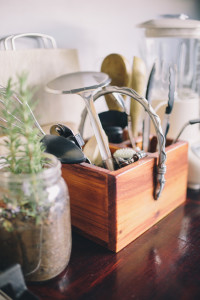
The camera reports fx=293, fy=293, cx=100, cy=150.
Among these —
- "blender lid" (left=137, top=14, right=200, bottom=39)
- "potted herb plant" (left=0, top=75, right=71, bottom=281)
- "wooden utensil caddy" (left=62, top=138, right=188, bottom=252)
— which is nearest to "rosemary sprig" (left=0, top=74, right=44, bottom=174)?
"potted herb plant" (left=0, top=75, right=71, bottom=281)

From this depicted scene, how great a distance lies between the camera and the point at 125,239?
464mm

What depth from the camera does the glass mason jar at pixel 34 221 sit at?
0.35 meters

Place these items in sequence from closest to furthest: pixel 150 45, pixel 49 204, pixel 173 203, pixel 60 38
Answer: pixel 49 204, pixel 173 203, pixel 60 38, pixel 150 45

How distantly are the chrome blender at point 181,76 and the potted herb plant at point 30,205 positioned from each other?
1.03ft

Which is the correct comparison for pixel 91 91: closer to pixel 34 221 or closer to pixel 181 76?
pixel 34 221

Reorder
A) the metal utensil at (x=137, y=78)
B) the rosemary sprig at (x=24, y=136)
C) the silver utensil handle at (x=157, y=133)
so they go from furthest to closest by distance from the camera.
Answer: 1. the metal utensil at (x=137, y=78)
2. the silver utensil handle at (x=157, y=133)
3. the rosemary sprig at (x=24, y=136)

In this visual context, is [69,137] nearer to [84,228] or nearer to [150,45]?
[84,228]

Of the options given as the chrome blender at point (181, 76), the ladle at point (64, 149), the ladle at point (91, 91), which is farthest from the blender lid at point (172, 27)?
the ladle at point (64, 149)

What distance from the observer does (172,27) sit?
68 cm

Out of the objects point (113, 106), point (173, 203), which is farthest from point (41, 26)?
point (173, 203)

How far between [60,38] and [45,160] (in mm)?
395

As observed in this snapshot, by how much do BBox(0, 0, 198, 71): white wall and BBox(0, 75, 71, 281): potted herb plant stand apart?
0.30 m

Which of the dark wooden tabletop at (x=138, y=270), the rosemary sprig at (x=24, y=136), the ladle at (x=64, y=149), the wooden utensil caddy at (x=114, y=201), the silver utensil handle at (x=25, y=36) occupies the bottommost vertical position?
the dark wooden tabletop at (x=138, y=270)

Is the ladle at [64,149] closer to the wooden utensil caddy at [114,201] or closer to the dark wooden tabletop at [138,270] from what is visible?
the wooden utensil caddy at [114,201]
